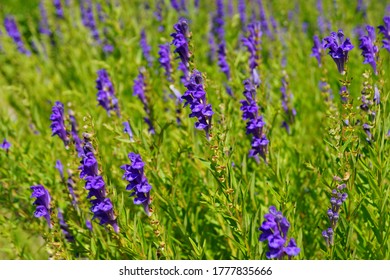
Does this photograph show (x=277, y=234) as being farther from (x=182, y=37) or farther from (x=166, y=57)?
(x=166, y=57)

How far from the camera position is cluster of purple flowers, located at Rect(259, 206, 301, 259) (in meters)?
2.14

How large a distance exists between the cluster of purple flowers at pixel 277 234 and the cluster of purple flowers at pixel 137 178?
2.84ft

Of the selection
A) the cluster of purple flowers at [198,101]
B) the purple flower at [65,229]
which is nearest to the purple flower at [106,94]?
the purple flower at [65,229]

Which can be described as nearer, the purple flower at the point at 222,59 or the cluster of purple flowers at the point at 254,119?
the cluster of purple flowers at the point at 254,119

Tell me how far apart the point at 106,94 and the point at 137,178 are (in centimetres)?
167

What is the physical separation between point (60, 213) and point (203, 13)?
5609 millimetres

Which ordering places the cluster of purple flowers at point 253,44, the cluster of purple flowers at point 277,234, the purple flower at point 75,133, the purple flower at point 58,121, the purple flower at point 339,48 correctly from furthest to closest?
the cluster of purple flowers at point 253,44
the purple flower at point 75,133
the purple flower at point 58,121
the purple flower at point 339,48
the cluster of purple flowers at point 277,234

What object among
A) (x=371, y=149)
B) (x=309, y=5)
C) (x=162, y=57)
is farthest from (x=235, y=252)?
(x=309, y=5)

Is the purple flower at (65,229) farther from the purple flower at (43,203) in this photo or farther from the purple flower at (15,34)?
the purple flower at (15,34)

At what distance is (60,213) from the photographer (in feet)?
12.1

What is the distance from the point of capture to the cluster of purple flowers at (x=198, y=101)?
Result: 2.72 meters

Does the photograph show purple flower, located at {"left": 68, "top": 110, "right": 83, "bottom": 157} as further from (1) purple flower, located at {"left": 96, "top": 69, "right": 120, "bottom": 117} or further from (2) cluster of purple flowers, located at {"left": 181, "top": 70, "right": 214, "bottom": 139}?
(2) cluster of purple flowers, located at {"left": 181, "top": 70, "right": 214, "bottom": 139}

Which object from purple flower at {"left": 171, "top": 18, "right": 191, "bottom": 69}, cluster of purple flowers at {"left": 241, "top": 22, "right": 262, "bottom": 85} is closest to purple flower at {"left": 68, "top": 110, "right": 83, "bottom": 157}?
purple flower at {"left": 171, "top": 18, "right": 191, "bottom": 69}

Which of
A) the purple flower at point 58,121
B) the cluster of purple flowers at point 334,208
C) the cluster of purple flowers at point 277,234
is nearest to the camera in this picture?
the cluster of purple flowers at point 277,234
